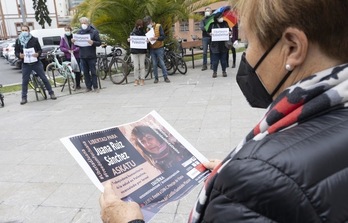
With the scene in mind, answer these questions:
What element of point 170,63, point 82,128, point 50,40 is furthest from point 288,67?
point 50,40

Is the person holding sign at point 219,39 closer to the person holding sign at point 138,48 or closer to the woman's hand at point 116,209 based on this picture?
the person holding sign at point 138,48

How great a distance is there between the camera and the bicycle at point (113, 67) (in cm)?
1001

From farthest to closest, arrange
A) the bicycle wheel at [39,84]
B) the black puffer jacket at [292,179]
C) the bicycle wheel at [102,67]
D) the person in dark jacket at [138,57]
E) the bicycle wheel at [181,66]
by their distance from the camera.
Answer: the bicycle wheel at [102,67]
the bicycle wheel at [181,66]
the person in dark jacket at [138,57]
the bicycle wheel at [39,84]
the black puffer jacket at [292,179]

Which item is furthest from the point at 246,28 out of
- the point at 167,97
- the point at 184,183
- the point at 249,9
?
the point at 167,97

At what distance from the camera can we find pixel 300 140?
70 cm

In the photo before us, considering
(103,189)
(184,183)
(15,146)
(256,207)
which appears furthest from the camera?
(15,146)

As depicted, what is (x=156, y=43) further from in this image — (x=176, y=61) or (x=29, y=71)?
(x=29, y=71)

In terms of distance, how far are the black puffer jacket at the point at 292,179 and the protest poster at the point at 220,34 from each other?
28.6 ft

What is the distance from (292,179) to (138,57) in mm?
8789

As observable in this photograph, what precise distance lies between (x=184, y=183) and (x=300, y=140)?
776 millimetres

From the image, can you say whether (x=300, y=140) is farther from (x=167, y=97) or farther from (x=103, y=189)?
(x=167, y=97)

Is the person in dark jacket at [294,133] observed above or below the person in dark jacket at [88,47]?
above

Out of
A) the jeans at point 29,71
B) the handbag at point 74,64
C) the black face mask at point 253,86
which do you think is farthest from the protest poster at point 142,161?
the handbag at point 74,64

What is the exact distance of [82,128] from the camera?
228 inches
